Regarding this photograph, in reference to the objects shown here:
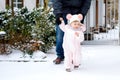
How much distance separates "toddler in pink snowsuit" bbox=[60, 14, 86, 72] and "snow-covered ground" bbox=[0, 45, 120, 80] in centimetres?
20

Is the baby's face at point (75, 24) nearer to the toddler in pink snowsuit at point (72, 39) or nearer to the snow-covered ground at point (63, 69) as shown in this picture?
the toddler in pink snowsuit at point (72, 39)

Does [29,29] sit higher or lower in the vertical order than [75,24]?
lower

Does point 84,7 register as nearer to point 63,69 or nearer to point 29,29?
point 63,69

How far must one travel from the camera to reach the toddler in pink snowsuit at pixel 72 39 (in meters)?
6.24

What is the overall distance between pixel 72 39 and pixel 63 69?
0.55 m

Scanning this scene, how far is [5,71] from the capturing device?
20.9 feet

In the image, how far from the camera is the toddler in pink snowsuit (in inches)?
246

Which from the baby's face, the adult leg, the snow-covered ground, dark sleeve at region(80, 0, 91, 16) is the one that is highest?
dark sleeve at region(80, 0, 91, 16)

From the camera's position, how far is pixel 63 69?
6.42m

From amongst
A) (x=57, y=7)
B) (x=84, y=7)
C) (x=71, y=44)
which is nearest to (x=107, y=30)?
(x=84, y=7)

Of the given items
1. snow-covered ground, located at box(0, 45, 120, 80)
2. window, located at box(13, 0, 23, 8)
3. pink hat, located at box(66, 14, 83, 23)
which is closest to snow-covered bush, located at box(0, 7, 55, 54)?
snow-covered ground, located at box(0, 45, 120, 80)

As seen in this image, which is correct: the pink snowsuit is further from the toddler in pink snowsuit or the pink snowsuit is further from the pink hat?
the pink hat

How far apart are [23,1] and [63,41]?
6.06 m

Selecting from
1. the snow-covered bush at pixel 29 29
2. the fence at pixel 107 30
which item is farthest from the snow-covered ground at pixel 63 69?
the fence at pixel 107 30
